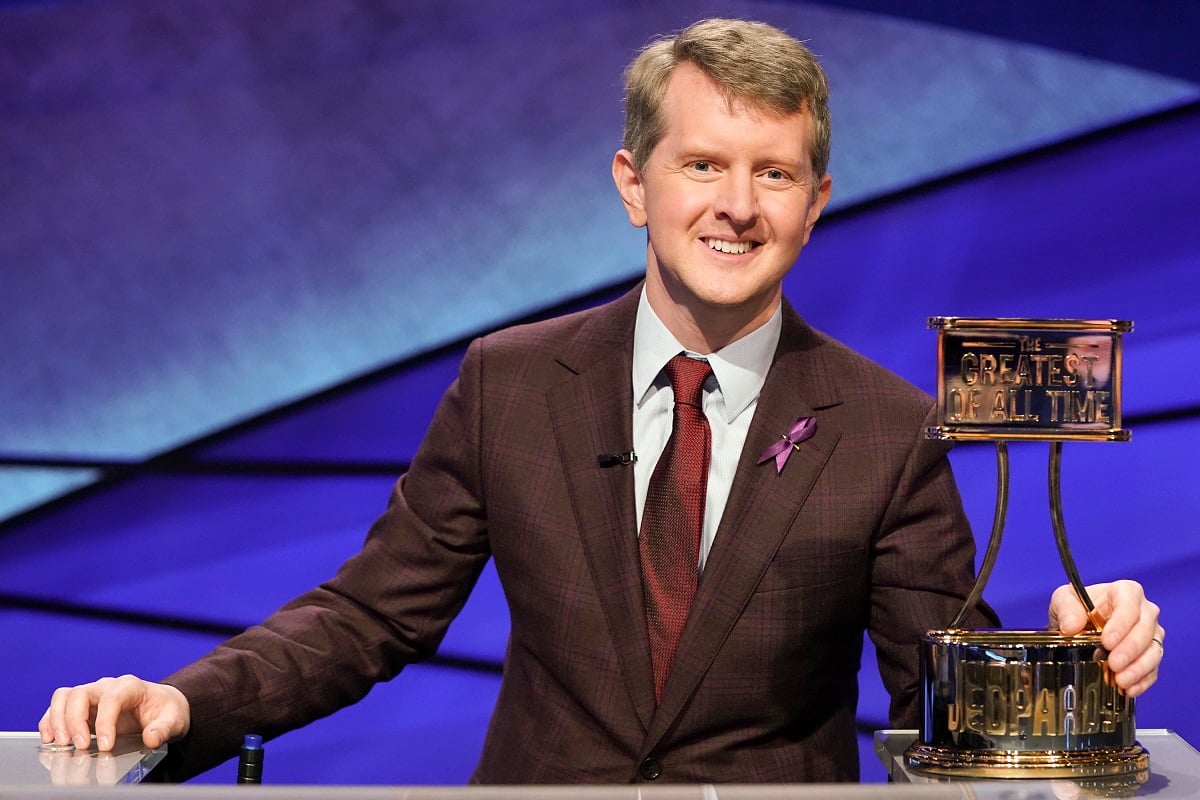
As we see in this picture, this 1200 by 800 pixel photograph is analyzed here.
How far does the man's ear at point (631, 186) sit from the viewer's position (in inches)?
85.0

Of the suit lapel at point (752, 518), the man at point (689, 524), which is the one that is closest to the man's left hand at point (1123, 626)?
the man at point (689, 524)

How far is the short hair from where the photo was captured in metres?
1.96

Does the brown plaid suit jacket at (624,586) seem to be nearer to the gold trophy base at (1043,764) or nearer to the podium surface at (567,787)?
the podium surface at (567,787)

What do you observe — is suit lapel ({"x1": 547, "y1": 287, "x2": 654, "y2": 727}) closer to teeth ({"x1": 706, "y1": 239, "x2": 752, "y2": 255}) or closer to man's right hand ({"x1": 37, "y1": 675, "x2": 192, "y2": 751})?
teeth ({"x1": 706, "y1": 239, "x2": 752, "y2": 255})

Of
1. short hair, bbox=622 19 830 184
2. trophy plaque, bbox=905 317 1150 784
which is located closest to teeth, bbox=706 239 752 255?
short hair, bbox=622 19 830 184

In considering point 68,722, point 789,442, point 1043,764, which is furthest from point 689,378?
point 68,722

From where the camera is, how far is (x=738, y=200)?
76.5 inches

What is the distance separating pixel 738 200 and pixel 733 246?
0.08m

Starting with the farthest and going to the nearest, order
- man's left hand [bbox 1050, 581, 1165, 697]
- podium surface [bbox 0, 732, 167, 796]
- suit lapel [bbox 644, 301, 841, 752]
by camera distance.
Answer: suit lapel [bbox 644, 301, 841, 752], man's left hand [bbox 1050, 581, 1165, 697], podium surface [bbox 0, 732, 167, 796]

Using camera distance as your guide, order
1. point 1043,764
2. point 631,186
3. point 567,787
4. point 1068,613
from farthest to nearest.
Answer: point 631,186, point 1068,613, point 1043,764, point 567,787

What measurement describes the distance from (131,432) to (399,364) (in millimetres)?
633

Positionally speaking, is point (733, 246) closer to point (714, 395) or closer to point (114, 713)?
point (714, 395)

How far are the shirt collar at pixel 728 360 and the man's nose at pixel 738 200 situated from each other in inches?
8.3

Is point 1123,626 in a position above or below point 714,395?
below
